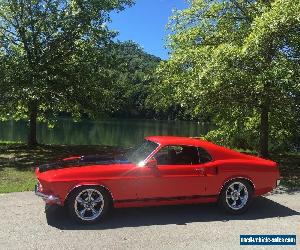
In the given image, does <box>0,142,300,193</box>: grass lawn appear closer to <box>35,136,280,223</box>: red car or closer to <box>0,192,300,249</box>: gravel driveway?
<box>0,192,300,249</box>: gravel driveway

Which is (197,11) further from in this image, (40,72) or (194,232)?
(194,232)

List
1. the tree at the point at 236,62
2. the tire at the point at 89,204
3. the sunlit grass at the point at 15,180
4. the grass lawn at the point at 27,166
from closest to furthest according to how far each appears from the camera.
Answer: the tire at the point at 89,204, the sunlit grass at the point at 15,180, the grass lawn at the point at 27,166, the tree at the point at 236,62

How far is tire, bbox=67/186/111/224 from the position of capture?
25.6 feet

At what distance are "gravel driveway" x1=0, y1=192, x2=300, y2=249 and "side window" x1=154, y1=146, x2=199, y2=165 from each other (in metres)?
0.97

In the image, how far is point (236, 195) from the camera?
879 centimetres

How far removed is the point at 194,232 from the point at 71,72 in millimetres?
12056

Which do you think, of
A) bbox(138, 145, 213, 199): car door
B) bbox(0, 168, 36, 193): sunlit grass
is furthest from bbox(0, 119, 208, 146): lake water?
bbox(138, 145, 213, 199): car door

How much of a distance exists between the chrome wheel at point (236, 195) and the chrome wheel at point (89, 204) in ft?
8.05

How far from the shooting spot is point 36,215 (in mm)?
8227

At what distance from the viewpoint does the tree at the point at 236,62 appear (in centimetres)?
1255

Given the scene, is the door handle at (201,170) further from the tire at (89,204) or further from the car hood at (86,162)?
the tire at (89,204)

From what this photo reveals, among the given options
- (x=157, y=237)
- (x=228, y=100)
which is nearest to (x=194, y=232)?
(x=157, y=237)

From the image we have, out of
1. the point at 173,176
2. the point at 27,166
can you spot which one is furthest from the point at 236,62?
the point at 27,166

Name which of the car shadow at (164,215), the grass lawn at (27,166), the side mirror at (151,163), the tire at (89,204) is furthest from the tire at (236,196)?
the grass lawn at (27,166)
